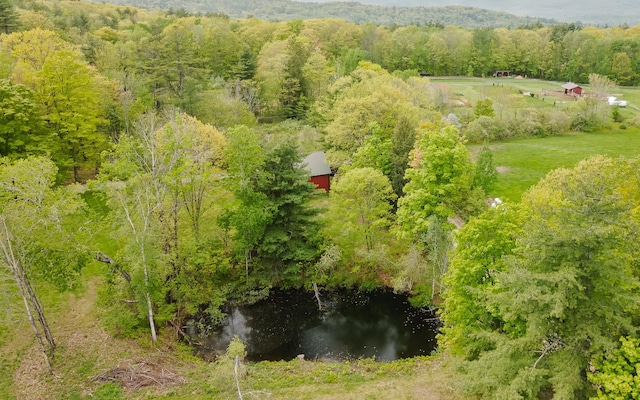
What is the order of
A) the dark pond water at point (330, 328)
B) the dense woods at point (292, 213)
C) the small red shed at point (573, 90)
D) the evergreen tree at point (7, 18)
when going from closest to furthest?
the dense woods at point (292, 213), the dark pond water at point (330, 328), the evergreen tree at point (7, 18), the small red shed at point (573, 90)

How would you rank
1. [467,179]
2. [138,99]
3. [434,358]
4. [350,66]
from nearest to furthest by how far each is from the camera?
[434,358]
[467,179]
[138,99]
[350,66]

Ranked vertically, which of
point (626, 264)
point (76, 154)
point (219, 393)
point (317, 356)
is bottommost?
point (317, 356)

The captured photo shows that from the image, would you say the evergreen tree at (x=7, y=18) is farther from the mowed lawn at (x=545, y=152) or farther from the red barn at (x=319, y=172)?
the mowed lawn at (x=545, y=152)

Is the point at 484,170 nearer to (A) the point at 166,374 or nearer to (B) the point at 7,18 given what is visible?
(A) the point at 166,374

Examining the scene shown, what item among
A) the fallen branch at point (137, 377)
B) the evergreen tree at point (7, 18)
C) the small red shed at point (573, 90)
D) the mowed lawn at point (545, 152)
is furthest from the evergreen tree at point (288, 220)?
the small red shed at point (573, 90)

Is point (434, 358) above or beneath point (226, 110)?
beneath

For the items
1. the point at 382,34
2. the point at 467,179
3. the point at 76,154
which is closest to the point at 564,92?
the point at 382,34

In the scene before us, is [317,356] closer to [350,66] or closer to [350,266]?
[350,266]
